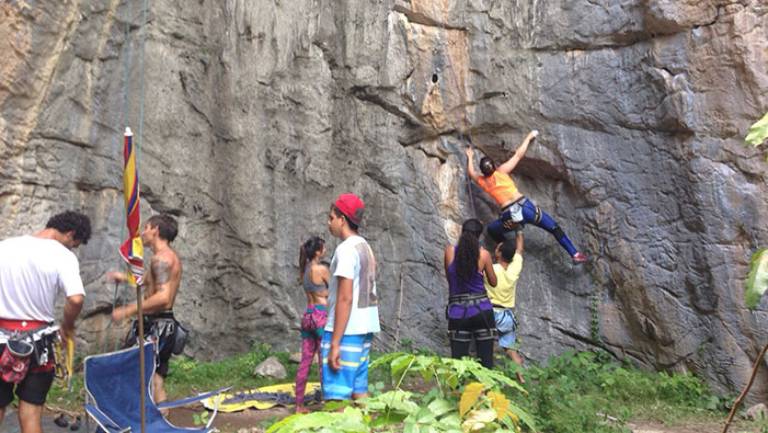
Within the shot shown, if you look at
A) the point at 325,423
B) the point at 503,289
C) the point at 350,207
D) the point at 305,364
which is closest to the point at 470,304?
the point at 503,289

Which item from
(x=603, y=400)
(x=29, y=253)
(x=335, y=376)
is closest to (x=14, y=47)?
(x=29, y=253)

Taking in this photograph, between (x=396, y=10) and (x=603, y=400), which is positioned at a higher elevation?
(x=396, y=10)

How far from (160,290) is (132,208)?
2.38m

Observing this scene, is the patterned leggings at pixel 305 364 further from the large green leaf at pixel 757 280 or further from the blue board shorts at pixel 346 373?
the large green leaf at pixel 757 280

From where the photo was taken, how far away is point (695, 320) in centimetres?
731

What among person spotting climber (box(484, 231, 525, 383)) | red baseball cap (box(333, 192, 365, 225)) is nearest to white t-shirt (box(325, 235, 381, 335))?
red baseball cap (box(333, 192, 365, 225))

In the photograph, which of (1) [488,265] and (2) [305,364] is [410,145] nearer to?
(1) [488,265]

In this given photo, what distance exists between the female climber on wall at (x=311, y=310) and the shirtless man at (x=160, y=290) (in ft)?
3.69

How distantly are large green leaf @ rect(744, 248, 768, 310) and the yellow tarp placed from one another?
4722 millimetres

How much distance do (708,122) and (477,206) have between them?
8.41 feet

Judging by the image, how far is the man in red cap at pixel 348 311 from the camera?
4477 mm

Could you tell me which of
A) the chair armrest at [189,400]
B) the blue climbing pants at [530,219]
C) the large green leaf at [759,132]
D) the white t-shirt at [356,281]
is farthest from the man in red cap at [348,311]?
the blue climbing pants at [530,219]

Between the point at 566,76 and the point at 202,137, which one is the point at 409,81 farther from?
the point at 202,137

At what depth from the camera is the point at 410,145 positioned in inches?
342
